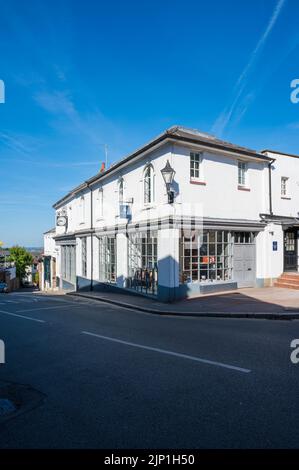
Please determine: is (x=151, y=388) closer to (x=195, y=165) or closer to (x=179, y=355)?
(x=179, y=355)

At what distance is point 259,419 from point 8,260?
72.9 meters

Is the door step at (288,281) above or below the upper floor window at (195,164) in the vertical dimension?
below

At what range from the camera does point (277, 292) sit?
547 inches

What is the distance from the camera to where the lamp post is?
12633mm

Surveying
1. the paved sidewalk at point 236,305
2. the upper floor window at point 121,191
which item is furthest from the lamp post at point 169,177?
the upper floor window at point 121,191

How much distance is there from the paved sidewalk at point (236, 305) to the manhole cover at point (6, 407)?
711 cm

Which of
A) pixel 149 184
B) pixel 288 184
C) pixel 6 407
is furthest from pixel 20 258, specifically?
pixel 6 407

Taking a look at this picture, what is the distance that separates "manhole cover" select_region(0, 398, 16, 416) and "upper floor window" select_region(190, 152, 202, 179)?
11.0 metres

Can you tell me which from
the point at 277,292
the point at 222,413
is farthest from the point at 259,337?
the point at 277,292

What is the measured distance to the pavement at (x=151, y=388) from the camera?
344 cm

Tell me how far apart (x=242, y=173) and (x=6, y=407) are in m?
13.8

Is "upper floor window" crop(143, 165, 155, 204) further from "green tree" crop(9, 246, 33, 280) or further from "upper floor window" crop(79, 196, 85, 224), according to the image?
"green tree" crop(9, 246, 33, 280)

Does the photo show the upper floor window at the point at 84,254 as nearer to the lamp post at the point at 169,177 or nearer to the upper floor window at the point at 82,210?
the upper floor window at the point at 82,210
